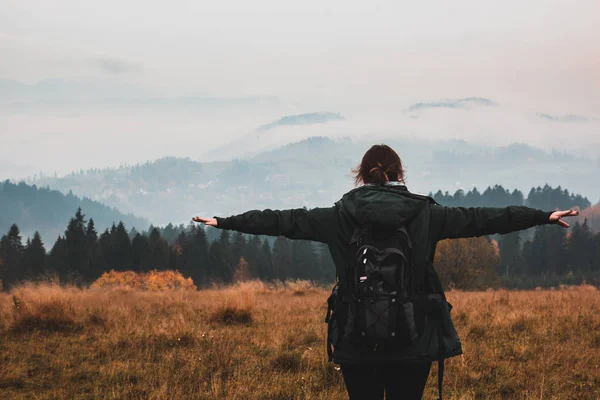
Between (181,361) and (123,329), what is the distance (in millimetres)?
2111

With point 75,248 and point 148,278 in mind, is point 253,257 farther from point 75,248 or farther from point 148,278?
point 75,248

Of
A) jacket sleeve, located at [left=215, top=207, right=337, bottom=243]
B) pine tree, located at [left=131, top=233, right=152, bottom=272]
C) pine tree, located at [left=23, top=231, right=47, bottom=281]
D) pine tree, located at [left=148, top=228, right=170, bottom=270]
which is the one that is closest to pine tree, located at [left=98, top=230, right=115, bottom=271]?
pine tree, located at [left=131, top=233, right=152, bottom=272]

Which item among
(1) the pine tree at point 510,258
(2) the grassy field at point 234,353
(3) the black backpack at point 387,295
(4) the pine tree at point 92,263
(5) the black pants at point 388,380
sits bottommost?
(1) the pine tree at point 510,258

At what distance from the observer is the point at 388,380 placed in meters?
3.52

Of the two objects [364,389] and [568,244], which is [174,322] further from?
[568,244]

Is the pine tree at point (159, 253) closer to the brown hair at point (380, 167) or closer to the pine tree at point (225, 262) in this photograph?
the pine tree at point (225, 262)

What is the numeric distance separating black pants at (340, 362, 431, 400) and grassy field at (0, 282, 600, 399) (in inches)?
89.5

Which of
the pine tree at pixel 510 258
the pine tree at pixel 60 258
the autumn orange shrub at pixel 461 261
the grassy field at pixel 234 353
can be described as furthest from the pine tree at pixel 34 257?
the grassy field at pixel 234 353

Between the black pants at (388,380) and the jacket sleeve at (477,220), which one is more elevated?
the jacket sleeve at (477,220)

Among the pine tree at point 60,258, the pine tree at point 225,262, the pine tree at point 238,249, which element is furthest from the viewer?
the pine tree at point 238,249

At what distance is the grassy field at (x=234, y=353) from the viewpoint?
19.6ft

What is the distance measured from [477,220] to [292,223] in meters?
1.27

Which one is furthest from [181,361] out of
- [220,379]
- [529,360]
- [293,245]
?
[293,245]

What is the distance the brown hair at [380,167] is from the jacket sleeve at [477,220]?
0.34m
